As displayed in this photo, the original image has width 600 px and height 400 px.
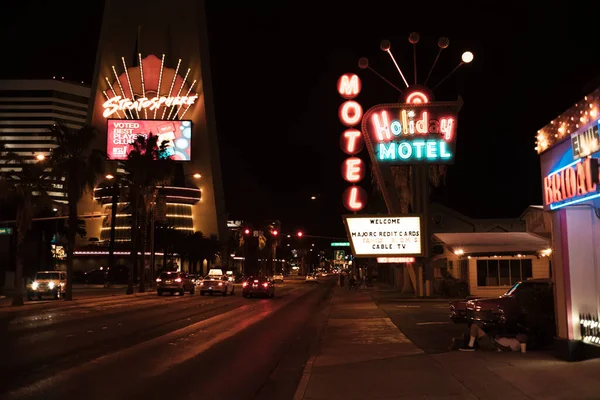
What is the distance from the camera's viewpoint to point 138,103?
9319 centimetres

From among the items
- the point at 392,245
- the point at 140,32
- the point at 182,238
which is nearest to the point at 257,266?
the point at 182,238

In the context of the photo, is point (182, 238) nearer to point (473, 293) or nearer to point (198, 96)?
point (198, 96)

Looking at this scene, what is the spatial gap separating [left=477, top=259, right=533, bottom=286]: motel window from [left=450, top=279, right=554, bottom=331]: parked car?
19835mm

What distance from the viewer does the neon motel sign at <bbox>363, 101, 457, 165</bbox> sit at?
27.7 m

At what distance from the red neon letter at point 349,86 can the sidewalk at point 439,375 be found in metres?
18.1

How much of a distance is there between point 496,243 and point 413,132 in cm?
1248

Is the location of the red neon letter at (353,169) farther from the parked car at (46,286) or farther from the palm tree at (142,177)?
the palm tree at (142,177)

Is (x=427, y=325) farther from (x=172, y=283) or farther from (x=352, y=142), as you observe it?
(x=172, y=283)

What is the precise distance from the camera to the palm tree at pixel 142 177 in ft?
152

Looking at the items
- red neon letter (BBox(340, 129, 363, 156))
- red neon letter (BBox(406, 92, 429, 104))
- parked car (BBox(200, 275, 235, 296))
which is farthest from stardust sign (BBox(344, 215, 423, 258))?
parked car (BBox(200, 275, 235, 296))

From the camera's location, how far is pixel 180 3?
101m

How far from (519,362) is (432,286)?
25.9m

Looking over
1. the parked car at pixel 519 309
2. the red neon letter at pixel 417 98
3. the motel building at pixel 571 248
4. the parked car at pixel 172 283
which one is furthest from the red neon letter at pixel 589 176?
the parked car at pixel 172 283

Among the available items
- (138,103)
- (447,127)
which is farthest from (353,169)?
(138,103)
